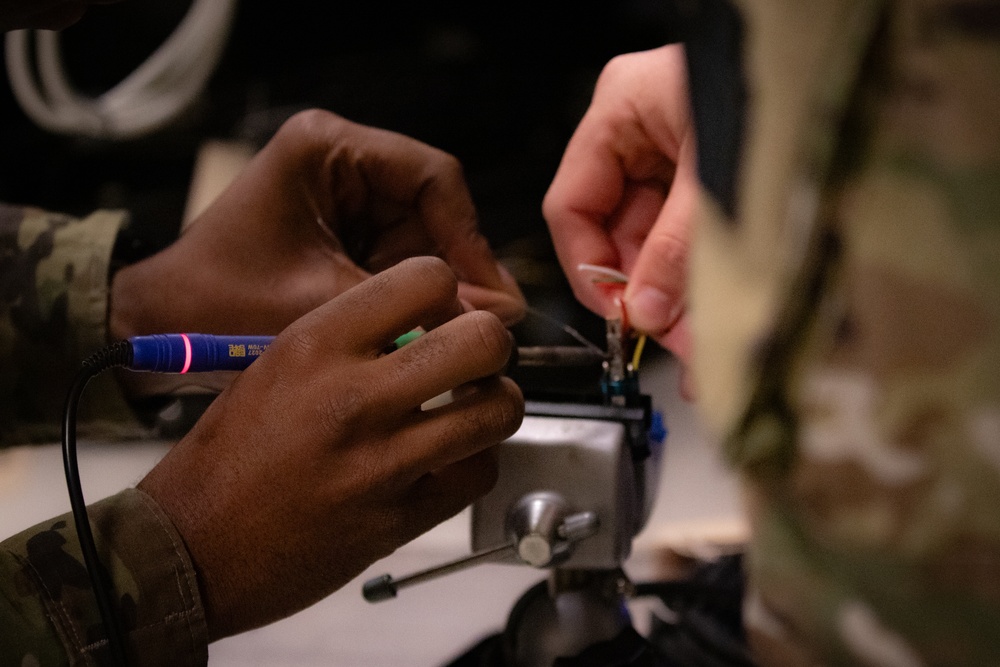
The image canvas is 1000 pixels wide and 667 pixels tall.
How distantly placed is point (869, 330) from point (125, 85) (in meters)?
1.74

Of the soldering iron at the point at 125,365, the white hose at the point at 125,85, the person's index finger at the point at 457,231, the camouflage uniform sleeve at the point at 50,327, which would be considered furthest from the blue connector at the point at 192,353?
the white hose at the point at 125,85

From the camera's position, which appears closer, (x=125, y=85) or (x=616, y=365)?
(x=616, y=365)

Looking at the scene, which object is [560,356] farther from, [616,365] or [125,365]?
[125,365]

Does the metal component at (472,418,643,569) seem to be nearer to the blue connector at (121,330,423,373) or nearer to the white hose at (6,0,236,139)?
the blue connector at (121,330,423,373)

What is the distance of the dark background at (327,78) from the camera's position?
5.63 feet

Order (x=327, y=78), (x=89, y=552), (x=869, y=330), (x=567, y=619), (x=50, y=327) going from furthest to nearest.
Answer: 1. (x=327, y=78)
2. (x=50, y=327)
3. (x=567, y=619)
4. (x=89, y=552)
5. (x=869, y=330)

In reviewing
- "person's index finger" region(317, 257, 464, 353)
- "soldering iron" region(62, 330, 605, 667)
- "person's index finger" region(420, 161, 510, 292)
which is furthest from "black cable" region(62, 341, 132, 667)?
"person's index finger" region(420, 161, 510, 292)

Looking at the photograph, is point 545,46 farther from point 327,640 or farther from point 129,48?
point 327,640

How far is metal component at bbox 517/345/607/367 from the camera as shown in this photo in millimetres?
553

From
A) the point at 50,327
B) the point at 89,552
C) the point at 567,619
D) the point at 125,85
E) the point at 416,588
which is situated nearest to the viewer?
the point at 89,552

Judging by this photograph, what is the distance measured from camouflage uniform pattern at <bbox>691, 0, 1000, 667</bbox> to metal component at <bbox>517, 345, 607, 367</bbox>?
0.28m

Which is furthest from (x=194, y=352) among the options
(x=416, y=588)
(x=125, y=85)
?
(x=125, y=85)

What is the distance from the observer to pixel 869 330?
244 mm

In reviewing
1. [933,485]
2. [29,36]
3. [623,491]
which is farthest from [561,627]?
[29,36]
